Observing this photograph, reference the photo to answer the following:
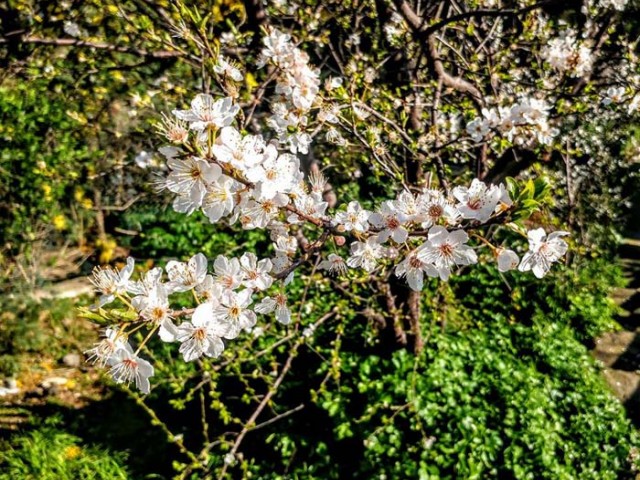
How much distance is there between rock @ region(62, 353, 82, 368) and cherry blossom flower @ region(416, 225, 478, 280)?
19.0ft

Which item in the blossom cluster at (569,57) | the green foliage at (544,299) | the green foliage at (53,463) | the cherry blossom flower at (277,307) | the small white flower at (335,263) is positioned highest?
the blossom cluster at (569,57)

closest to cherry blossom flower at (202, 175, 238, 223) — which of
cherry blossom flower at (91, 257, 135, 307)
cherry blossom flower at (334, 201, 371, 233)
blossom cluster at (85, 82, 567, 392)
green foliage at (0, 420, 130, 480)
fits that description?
blossom cluster at (85, 82, 567, 392)

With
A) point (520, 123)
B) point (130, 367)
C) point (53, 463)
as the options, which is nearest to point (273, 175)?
point (130, 367)

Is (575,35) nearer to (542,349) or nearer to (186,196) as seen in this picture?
(542,349)

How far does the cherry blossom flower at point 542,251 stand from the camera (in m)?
1.30

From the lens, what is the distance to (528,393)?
3.59m

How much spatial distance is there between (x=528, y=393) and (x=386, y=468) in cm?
137

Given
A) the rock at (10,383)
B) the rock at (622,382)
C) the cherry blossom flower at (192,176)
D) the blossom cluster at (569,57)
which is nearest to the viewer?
the cherry blossom flower at (192,176)

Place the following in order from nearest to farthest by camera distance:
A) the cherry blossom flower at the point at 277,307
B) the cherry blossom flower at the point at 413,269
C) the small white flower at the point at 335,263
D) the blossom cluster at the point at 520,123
Answer: 1. the cherry blossom flower at the point at 413,269
2. the cherry blossom flower at the point at 277,307
3. the small white flower at the point at 335,263
4. the blossom cluster at the point at 520,123

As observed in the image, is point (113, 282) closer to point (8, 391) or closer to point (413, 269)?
point (413, 269)

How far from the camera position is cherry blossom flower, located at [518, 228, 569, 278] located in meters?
1.30

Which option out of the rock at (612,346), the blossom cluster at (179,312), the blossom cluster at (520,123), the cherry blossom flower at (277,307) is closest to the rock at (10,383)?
the blossom cluster at (179,312)

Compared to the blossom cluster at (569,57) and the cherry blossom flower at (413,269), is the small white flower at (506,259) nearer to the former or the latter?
the cherry blossom flower at (413,269)

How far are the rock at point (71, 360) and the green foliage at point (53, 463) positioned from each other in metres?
1.92
